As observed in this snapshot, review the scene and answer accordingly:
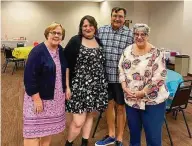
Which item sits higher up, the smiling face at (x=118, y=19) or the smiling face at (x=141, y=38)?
the smiling face at (x=118, y=19)

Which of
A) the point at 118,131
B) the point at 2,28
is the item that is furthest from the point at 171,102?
the point at 2,28

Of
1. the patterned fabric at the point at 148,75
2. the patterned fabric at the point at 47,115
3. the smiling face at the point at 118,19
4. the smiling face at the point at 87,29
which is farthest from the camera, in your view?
the smiling face at the point at 118,19

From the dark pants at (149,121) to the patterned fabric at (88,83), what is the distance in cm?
42

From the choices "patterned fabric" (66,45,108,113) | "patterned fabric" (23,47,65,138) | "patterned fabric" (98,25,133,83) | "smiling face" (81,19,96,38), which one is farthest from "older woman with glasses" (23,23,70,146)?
"patterned fabric" (98,25,133,83)

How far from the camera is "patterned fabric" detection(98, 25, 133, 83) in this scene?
2.54 m

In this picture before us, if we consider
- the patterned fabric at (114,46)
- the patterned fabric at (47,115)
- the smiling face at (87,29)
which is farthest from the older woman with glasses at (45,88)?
the patterned fabric at (114,46)

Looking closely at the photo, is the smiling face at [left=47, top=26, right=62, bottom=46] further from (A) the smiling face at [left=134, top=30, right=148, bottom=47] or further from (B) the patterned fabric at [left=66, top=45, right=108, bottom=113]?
(A) the smiling face at [left=134, top=30, right=148, bottom=47]

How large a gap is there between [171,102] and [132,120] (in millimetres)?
1043

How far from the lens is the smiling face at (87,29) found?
2.37 meters

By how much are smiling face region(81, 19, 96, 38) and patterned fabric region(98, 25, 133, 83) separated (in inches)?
8.6

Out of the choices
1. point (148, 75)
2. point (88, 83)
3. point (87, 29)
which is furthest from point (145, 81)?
point (87, 29)

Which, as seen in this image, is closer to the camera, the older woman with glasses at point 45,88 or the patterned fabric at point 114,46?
the older woman with glasses at point 45,88

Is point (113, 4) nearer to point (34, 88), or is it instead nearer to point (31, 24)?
point (31, 24)

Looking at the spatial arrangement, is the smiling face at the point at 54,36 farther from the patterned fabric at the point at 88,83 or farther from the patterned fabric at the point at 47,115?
→ the patterned fabric at the point at 88,83
